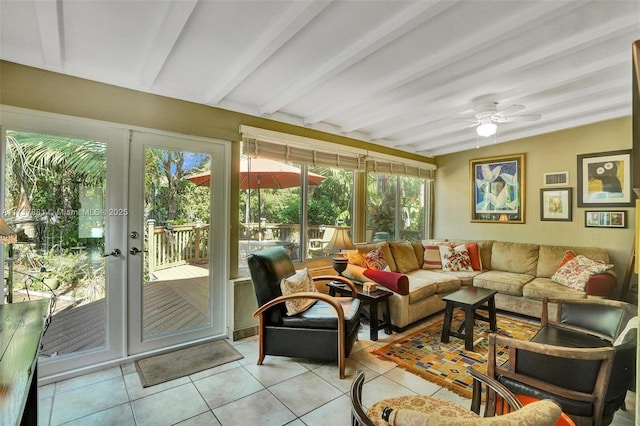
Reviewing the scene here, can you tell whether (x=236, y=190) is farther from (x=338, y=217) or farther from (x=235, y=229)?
(x=338, y=217)

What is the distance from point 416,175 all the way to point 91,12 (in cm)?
469

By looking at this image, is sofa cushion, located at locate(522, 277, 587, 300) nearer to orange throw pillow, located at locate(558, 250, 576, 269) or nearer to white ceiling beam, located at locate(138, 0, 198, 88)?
orange throw pillow, located at locate(558, 250, 576, 269)

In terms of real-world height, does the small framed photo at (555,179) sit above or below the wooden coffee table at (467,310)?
above

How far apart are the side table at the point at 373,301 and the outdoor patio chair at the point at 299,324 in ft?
1.13

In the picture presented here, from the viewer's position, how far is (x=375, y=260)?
383cm

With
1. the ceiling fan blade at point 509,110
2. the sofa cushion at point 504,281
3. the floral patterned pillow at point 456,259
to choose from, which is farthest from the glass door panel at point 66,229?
the sofa cushion at point 504,281

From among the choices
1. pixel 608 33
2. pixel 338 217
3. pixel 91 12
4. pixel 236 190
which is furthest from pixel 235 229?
pixel 608 33

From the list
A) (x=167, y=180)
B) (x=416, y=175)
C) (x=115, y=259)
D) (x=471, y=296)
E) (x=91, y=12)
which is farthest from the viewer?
(x=416, y=175)

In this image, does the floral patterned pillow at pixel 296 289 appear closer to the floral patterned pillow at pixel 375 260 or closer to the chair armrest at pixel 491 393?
the floral patterned pillow at pixel 375 260

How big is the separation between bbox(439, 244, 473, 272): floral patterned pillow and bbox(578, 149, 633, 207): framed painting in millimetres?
1616

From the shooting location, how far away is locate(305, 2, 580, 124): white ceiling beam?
Answer: 5.81 feet

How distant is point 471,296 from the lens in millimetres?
3166

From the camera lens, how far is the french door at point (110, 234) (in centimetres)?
228

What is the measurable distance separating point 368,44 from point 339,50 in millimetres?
237
